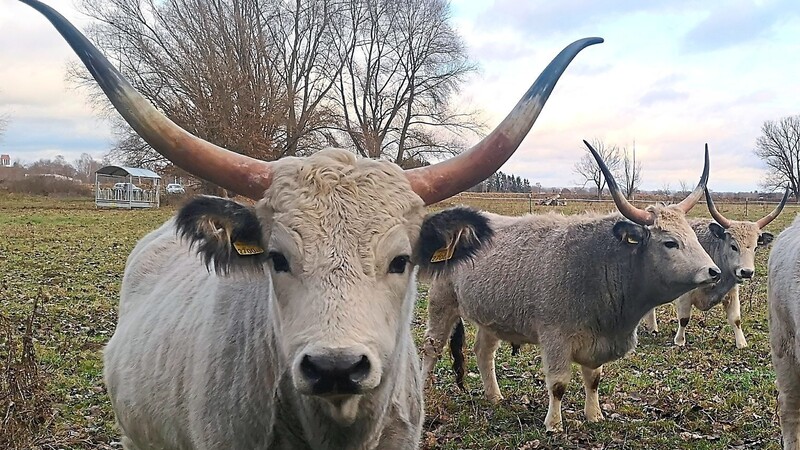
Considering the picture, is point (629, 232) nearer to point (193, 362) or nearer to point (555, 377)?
point (555, 377)

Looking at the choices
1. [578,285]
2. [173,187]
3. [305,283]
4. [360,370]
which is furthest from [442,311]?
[173,187]

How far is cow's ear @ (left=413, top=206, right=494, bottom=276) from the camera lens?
3.05 metres

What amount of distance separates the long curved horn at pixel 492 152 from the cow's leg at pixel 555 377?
13.6 feet

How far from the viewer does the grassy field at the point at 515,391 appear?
506 centimetres

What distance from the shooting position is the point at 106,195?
42.5 metres

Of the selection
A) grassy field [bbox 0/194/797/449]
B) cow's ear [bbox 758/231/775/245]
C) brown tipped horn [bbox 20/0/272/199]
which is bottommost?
grassy field [bbox 0/194/797/449]

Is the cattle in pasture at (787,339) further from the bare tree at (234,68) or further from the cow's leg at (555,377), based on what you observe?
the bare tree at (234,68)

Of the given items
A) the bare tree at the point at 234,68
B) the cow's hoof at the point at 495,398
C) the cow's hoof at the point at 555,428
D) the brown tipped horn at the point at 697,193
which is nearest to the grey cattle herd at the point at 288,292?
the cow's hoof at the point at 555,428

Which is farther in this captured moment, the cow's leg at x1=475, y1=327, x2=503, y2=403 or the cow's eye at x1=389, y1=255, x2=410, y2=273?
the cow's leg at x1=475, y1=327, x2=503, y2=403

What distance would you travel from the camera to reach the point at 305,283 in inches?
100

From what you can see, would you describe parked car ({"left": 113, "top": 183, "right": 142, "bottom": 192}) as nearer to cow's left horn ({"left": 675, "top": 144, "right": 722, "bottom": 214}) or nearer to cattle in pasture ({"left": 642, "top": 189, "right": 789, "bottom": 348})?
cattle in pasture ({"left": 642, "top": 189, "right": 789, "bottom": 348})

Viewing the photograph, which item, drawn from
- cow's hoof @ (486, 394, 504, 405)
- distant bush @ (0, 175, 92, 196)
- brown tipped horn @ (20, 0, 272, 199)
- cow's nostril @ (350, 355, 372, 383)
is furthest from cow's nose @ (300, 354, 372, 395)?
distant bush @ (0, 175, 92, 196)

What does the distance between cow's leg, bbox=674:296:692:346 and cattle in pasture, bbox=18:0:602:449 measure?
7.82m

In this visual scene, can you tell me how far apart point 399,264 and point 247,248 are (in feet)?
2.31
